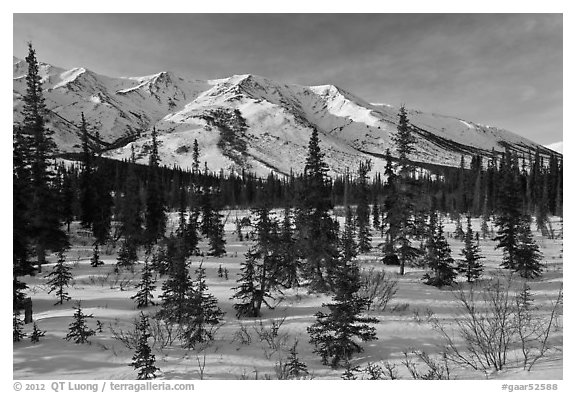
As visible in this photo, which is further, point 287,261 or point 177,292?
point 287,261

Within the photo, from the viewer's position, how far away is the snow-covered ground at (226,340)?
655 cm

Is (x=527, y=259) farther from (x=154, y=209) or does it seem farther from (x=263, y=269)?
(x=154, y=209)

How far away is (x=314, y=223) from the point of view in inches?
731

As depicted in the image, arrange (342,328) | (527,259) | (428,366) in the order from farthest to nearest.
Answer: (527,259)
(342,328)
(428,366)

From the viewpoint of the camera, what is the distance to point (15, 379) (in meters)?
5.68

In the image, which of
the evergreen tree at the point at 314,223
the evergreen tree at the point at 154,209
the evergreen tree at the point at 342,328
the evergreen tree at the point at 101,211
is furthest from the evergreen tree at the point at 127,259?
the evergreen tree at the point at 342,328

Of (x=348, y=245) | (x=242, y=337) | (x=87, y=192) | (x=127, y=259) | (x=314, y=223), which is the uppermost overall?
(x=87, y=192)

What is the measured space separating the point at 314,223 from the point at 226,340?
33.6 ft

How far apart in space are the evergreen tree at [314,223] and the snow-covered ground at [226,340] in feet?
7.83

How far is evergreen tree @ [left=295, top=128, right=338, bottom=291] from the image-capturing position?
698 inches

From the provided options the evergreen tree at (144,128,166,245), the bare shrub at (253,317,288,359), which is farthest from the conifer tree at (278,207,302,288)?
the evergreen tree at (144,128,166,245)

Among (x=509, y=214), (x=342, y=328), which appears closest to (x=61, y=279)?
(x=342, y=328)
